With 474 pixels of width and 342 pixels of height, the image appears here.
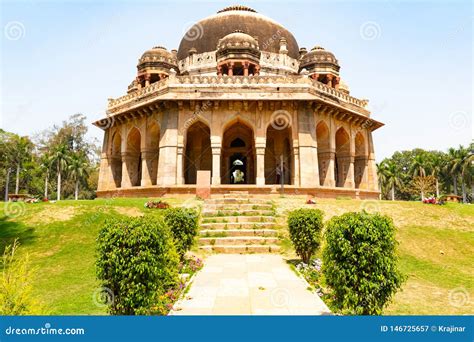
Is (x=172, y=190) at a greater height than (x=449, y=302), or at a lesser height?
greater

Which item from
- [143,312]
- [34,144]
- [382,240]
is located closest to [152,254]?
[143,312]

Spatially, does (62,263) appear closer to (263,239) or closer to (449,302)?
(263,239)

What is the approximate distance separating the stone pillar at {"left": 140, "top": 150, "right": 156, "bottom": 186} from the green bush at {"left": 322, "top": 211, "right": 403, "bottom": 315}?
53.1 ft

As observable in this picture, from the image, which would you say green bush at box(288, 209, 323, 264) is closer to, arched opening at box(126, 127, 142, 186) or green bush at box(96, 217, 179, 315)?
green bush at box(96, 217, 179, 315)

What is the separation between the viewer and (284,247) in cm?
913

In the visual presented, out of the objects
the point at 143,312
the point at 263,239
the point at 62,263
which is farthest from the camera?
the point at 263,239

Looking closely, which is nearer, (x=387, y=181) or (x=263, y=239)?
(x=263, y=239)

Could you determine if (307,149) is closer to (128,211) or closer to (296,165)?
(296,165)

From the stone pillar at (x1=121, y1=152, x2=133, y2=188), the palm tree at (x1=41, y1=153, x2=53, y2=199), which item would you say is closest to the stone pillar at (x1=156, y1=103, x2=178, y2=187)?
the stone pillar at (x1=121, y1=152, x2=133, y2=188)

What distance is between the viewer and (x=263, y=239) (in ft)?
31.1

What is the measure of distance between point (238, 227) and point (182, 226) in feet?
10.2

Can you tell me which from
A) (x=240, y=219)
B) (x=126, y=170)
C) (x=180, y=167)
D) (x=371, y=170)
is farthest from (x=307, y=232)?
(x=371, y=170)

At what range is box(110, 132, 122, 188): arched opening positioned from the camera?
2300 cm

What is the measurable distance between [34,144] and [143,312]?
150 ft
